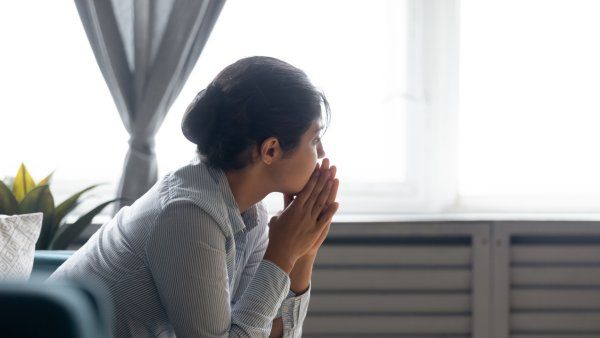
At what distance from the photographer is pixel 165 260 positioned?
4.32ft

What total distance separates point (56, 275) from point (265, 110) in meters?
0.46

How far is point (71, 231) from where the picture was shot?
2268 mm

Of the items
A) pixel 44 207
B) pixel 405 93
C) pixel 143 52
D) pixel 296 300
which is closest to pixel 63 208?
pixel 44 207

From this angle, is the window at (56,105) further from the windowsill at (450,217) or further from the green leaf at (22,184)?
the green leaf at (22,184)

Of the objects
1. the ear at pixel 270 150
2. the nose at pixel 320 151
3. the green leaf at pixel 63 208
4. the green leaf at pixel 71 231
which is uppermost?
the ear at pixel 270 150

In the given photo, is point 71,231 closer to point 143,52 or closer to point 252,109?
point 143,52

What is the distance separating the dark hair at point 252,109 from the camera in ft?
4.60

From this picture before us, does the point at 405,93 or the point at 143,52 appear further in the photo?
the point at 405,93

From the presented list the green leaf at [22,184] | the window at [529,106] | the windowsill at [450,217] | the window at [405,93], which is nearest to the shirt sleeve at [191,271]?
the green leaf at [22,184]

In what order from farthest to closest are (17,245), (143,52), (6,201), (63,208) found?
(143,52) → (63,208) → (6,201) → (17,245)

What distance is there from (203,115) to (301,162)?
182 millimetres

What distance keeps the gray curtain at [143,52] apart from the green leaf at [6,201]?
323 millimetres

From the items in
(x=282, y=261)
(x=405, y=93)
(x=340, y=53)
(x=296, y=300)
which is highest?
(x=340, y=53)

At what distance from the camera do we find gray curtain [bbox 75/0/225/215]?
2412 mm
